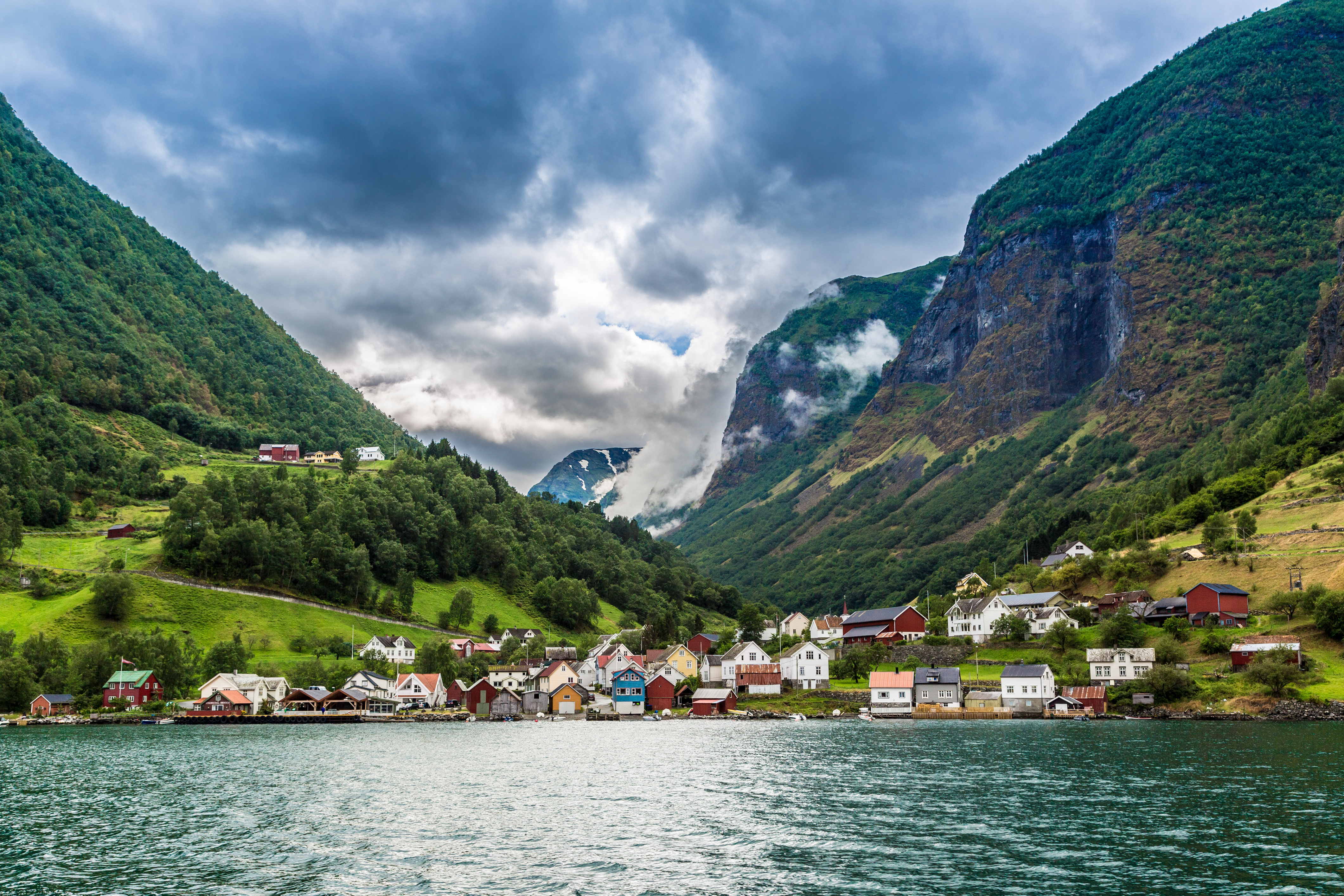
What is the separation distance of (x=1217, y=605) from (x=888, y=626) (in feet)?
155

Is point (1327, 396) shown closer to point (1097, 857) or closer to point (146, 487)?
point (1097, 857)

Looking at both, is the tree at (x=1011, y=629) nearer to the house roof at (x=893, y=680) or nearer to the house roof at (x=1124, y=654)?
the house roof at (x=1124, y=654)

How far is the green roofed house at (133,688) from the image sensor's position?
116 metres

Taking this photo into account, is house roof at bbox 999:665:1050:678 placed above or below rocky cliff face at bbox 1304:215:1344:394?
below

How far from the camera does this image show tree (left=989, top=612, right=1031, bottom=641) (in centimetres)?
12581

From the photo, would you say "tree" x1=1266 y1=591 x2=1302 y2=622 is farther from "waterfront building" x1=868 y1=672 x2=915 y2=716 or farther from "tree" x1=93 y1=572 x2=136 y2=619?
"tree" x1=93 y1=572 x2=136 y2=619

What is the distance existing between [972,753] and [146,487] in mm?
172210

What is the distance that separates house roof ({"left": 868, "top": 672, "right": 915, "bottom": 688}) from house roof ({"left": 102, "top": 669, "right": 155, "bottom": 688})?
3332 inches

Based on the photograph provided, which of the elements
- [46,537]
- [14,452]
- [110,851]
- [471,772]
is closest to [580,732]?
[471,772]

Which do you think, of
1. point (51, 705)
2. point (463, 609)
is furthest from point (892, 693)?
point (51, 705)

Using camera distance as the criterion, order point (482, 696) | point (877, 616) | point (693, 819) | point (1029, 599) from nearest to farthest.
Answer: point (693, 819), point (482, 696), point (1029, 599), point (877, 616)

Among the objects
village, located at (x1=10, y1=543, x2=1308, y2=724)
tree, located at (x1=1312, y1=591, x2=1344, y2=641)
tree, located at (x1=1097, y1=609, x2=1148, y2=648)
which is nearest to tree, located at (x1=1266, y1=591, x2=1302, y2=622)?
village, located at (x1=10, y1=543, x2=1308, y2=724)

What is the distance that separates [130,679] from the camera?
383 ft

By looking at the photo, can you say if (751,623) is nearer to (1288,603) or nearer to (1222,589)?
(1222,589)
